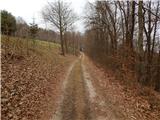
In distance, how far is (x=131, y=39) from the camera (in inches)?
680

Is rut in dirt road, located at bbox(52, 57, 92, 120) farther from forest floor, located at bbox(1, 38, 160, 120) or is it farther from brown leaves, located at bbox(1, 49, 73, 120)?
brown leaves, located at bbox(1, 49, 73, 120)

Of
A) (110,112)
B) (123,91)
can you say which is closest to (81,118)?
(110,112)

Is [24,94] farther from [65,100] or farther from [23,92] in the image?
[65,100]

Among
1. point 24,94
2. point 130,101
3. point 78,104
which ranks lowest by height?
point 130,101

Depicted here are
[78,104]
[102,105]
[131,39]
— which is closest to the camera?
[78,104]

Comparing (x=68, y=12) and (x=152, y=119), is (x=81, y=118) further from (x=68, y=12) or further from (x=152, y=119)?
(x=68, y=12)

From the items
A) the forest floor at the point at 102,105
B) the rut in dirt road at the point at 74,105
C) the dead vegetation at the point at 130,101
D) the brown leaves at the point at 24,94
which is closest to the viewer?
the brown leaves at the point at 24,94

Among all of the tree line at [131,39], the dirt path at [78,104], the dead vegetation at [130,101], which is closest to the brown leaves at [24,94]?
the dirt path at [78,104]

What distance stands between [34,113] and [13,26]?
22.6 metres

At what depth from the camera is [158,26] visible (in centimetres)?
2728

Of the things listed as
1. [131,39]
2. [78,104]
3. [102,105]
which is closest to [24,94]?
[78,104]

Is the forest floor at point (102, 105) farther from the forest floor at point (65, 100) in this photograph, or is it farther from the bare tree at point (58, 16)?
the bare tree at point (58, 16)

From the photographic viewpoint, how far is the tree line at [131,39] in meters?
14.0

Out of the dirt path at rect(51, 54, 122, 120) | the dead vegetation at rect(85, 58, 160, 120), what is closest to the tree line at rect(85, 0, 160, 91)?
the dead vegetation at rect(85, 58, 160, 120)
